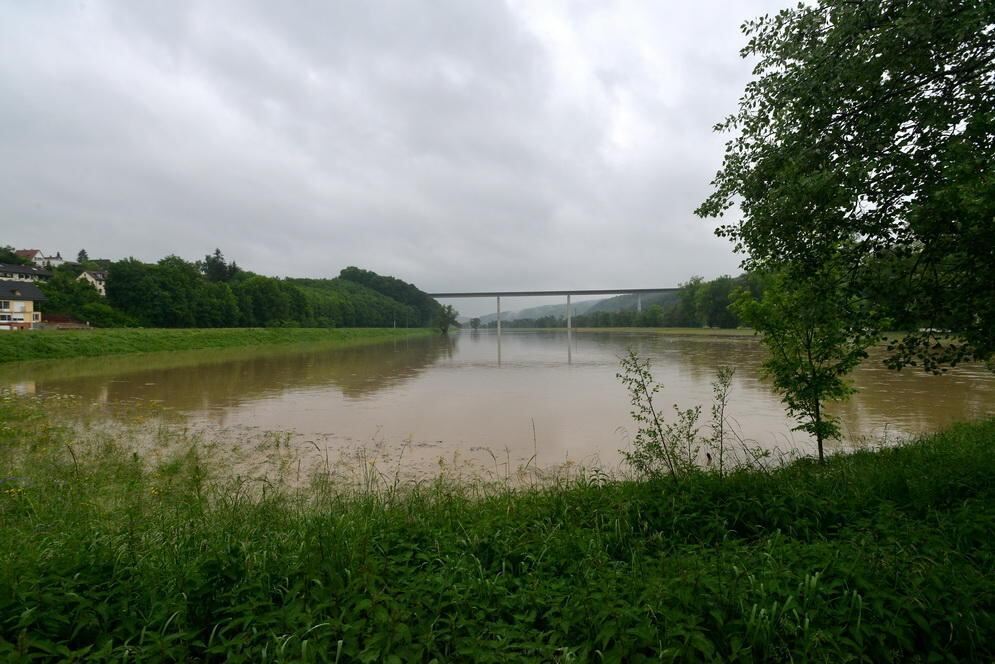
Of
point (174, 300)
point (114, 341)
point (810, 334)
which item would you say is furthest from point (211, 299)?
point (810, 334)

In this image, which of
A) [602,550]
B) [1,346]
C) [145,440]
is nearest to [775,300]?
[602,550]

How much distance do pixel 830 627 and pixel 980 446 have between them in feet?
21.1

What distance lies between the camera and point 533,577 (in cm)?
340

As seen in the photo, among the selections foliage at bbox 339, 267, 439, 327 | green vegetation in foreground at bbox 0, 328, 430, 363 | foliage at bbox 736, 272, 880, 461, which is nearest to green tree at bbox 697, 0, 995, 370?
foliage at bbox 736, 272, 880, 461

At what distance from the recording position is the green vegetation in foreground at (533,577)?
2617 millimetres

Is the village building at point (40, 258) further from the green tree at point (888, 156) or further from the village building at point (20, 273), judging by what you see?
the green tree at point (888, 156)

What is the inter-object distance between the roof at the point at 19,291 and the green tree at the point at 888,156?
78.2 m

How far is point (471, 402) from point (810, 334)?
11.5 m

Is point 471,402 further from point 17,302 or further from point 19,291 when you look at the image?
point 19,291

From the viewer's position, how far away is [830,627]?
2758mm

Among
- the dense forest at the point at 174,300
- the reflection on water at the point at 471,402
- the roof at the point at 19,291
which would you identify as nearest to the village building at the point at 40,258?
the dense forest at the point at 174,300

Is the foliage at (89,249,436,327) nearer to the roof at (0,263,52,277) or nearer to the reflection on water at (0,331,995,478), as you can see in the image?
the roof at (0,263,52,277)

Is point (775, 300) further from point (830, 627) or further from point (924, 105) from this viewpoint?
point (830, 627)

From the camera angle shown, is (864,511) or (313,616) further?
(864,511)
